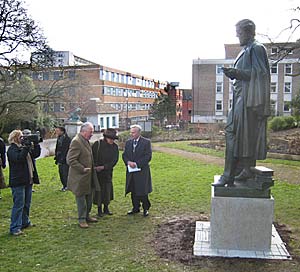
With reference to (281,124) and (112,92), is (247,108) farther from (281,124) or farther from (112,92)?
(112,92)

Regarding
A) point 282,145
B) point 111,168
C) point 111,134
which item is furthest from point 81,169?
point 282,145

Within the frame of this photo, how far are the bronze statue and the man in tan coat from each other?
2.45m

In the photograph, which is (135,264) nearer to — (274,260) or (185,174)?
(274,260)

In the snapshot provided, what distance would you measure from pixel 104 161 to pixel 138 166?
0.71 meters

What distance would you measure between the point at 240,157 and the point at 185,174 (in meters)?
7.50

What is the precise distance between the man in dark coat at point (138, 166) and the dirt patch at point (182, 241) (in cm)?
80

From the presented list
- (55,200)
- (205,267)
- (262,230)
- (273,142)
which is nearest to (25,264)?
(205,267)

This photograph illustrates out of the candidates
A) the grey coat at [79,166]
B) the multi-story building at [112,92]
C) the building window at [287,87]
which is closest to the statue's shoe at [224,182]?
the grey coat at [79,166]

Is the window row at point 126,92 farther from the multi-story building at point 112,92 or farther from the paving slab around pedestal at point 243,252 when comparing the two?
the paving slab around pedestal at point 243,252

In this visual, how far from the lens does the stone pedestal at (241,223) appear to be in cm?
530

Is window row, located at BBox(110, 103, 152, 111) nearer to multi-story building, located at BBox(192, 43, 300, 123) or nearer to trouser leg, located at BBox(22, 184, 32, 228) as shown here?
multi-story building, located at BBox(192, 43, 300, 123)

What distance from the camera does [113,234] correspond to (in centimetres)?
623

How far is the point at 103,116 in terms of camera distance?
51281 mm

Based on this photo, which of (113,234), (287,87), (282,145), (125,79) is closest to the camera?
(113,234)
